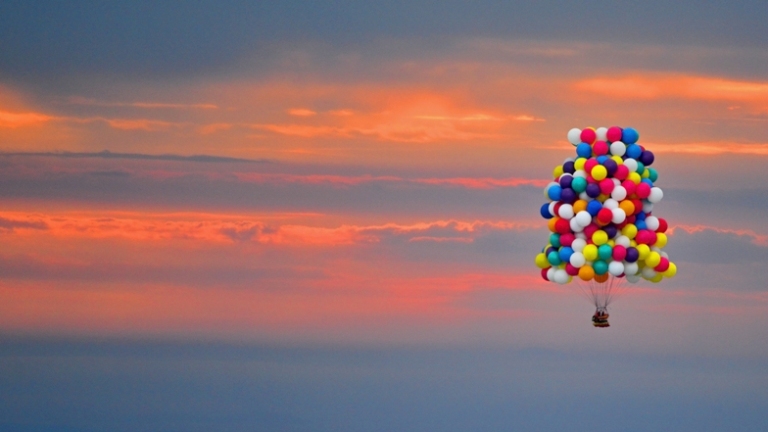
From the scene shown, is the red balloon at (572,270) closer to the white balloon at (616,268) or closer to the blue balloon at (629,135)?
the white balloon at (616,268)

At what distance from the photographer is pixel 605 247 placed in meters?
53.2

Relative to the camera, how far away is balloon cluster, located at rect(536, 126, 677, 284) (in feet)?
174

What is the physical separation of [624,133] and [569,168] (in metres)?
1.78

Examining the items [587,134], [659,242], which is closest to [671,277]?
[659,242]

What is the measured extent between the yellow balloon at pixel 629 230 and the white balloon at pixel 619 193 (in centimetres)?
97

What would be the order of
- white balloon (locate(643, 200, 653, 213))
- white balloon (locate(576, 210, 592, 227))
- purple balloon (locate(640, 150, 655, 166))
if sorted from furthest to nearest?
purple balloon (locate(640, 150, 655, 166)), white balloon (locate(643, 200, 653, 213)), white balloon (locate(576, 210, 592, 227))

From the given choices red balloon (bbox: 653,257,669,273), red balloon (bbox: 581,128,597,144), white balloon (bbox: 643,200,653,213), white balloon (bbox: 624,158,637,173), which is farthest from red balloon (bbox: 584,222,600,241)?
red balloon (bbox: 581,128,597,144)

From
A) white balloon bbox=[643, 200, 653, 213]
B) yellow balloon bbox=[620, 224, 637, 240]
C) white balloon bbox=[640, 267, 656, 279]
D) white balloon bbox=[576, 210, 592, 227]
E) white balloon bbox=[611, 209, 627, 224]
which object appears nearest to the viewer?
white balloon bbox=[611, 209, 627, 224]

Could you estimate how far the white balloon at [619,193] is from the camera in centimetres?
5288

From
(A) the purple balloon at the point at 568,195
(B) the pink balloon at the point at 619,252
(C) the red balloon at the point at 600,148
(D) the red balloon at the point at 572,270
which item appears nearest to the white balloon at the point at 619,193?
(A) the purple balloon at the point at 568,195

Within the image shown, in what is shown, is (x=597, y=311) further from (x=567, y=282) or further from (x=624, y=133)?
(x=624, y=133)

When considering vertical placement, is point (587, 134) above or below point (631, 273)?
above

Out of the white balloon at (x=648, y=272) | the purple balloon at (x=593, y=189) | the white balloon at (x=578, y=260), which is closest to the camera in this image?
the purple balloon at (x=593, y=189)

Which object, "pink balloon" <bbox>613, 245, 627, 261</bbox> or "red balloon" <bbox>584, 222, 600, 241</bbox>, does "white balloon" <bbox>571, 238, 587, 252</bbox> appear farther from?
"pink balloon" <bbox>613, 245, 627, 261</bbox>
